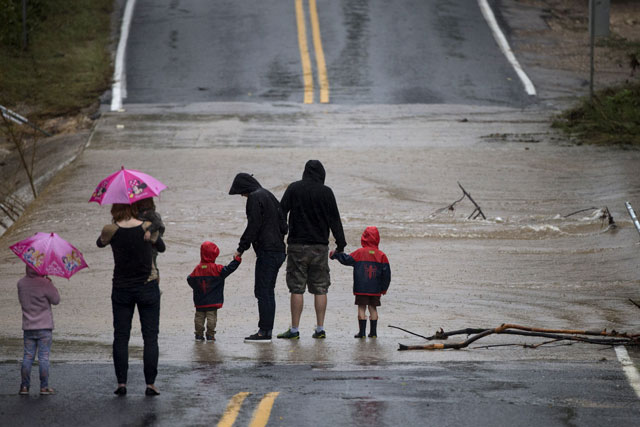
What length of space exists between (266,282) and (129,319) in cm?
269

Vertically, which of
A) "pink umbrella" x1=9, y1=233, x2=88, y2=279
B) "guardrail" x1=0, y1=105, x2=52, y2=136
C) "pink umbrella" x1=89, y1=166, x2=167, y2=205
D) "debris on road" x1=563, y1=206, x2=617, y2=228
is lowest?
"debris on road" x1=563, y1=206, x2=617, y2=228

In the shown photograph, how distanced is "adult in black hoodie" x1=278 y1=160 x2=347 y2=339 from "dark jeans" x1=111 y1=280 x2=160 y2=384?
2768mm

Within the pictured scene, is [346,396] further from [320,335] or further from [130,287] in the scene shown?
[320,335]

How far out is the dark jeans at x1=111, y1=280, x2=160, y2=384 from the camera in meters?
8.25

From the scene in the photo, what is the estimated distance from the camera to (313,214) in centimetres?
1105

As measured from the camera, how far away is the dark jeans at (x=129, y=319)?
8250 millimetres

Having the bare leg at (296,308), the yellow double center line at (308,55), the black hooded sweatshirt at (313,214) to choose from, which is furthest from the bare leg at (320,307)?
the yellow double center line at (308,55)

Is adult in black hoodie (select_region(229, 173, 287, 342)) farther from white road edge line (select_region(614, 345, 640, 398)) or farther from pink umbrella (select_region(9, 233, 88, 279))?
white road edge line (select_region(614, 345, 640, 398))

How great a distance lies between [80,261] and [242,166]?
1358 cm

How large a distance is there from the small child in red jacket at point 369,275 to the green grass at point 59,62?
681 inches

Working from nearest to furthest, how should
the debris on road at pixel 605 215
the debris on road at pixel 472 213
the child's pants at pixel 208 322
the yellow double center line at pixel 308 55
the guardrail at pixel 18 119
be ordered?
1. the child's pants at pixel 208 322
2. the debris on road at pixel 605 215
3. the debris on road at pixel 472 213
4. the guardrail at pixel 18 119
5. the yellow double center line at pixel 308 55

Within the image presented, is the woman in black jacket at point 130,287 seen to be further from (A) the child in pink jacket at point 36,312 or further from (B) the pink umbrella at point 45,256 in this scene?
(A) the child in pink jacket at point 36,312

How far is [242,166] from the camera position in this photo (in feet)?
72.2

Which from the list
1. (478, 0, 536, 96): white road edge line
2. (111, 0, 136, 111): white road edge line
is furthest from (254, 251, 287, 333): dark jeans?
(478, 0, 536, 96): white road edge line
